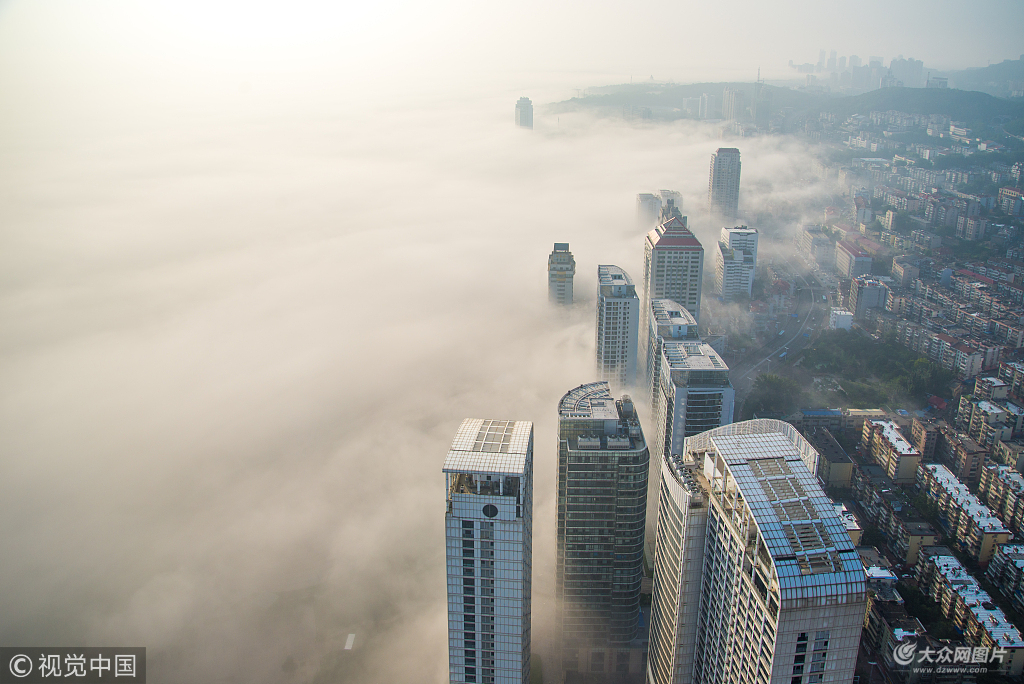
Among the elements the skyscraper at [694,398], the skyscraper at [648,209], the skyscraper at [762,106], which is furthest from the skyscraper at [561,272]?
the skyscraper at [762,106]

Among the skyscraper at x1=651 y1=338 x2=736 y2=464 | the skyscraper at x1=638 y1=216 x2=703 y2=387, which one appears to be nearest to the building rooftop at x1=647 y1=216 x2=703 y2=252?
the skyscraper at x1=638 y1=216 x2=703 y2=387

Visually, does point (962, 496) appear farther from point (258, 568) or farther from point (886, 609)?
point (258, 568)

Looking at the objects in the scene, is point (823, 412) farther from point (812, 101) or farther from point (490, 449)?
point (812, 101)

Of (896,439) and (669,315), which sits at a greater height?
(669,315)

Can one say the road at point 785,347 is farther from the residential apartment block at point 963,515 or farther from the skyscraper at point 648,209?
the skyscraper at point 648,209

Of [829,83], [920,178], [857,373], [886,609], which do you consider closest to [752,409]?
[857,373]

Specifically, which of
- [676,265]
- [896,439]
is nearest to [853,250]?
[676,265]

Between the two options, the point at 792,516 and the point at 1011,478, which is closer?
the point at 792,516
